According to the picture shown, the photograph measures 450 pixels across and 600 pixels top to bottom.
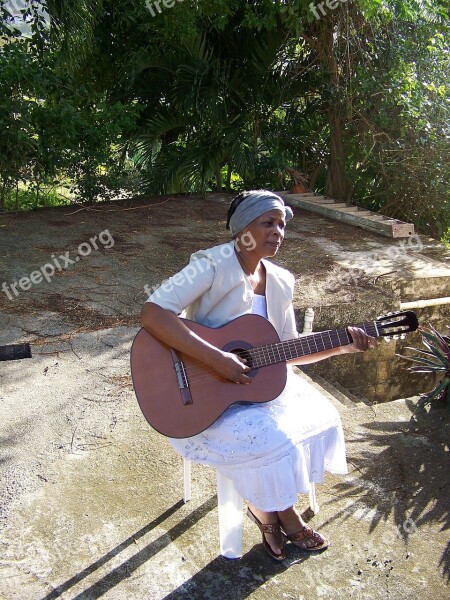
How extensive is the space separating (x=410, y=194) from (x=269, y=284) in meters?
6.52

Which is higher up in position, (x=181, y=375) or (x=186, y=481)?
(x=181, y=375)

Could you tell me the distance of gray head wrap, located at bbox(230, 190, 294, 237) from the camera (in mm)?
2943

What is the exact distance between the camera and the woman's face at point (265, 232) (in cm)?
296

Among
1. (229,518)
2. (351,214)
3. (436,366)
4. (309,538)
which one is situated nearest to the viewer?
(229,518)

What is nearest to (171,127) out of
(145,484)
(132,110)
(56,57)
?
(132,110)

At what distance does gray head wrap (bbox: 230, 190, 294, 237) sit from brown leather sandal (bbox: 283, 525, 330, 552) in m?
1.31

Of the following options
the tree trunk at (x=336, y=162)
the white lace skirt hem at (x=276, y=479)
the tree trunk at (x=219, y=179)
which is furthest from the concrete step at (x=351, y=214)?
the white lace skirt hem at (x=276, y=479)

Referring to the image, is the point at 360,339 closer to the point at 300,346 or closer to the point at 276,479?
the point at 300,346

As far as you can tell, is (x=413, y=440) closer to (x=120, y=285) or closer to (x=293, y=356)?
(x=293, y=356)

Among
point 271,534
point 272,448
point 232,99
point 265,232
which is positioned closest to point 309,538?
point 271,534

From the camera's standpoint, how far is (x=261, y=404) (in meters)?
2.83

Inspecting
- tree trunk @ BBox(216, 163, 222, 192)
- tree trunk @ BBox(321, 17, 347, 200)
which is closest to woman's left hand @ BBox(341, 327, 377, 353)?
tree trunk @ BBox(321, 17, 347, 200)

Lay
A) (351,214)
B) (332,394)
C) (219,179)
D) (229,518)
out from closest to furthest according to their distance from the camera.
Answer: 1. (229,518)
2. (332,394)
3. (351,214)
4. (219,179)

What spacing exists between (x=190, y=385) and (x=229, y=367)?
182 mm
